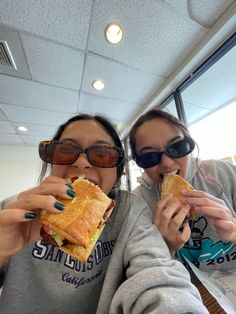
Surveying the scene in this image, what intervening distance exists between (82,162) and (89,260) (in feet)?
1.25

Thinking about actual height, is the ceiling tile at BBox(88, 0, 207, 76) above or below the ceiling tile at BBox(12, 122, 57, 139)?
below

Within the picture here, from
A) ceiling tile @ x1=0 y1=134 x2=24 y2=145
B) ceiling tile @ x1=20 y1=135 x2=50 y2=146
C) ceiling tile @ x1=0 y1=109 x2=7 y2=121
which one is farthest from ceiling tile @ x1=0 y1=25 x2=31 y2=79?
ceiling tile @ x1=0 y1=134 x2=24 y2=145

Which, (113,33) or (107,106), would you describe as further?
(107,106)

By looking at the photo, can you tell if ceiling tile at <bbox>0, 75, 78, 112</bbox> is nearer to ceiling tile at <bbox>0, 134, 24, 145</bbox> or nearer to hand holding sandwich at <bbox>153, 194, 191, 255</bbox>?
ceiling tile at <bbox>0, 134, 24, 145</bbox>

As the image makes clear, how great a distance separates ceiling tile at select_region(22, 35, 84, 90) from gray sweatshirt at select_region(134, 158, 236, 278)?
152 cm

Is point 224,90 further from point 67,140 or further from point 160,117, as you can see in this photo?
point 67,140

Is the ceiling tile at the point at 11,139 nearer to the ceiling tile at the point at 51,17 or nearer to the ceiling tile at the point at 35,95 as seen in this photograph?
the ceiling tile at the point at 35,95

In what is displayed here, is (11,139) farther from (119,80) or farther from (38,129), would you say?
(119,80)

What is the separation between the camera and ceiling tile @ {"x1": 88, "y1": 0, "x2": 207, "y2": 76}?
140 cm

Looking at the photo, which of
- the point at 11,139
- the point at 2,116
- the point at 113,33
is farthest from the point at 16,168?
the point at 113,33

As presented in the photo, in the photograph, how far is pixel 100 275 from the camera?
0.67 metres

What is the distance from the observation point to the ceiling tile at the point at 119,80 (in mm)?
1967

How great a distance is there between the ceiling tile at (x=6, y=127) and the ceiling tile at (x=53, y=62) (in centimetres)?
172

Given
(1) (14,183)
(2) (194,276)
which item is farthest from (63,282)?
(1) (14,183)
